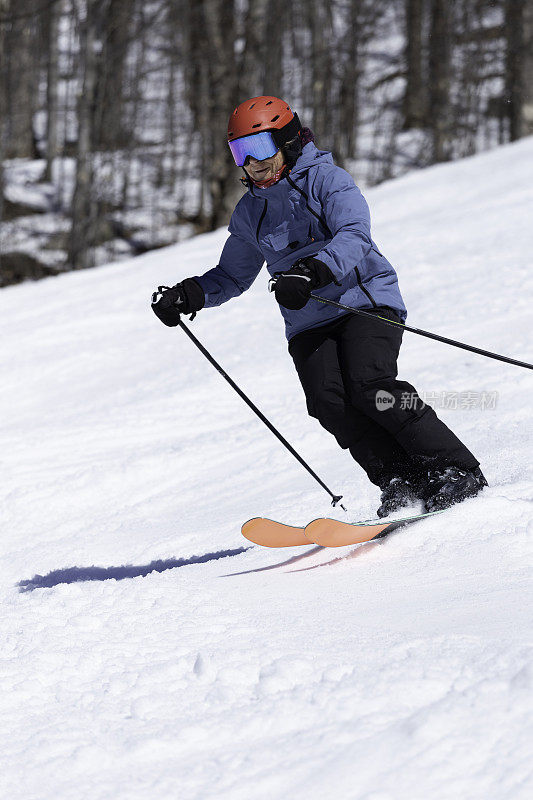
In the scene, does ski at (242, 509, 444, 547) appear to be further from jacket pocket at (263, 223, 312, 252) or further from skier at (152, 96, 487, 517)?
jacket pocket at (263, 223, 312, 252)

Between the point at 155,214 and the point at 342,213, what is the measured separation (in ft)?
63.3

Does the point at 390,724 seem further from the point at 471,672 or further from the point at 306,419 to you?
the point at 306,419

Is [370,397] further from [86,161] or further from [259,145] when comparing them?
[86,161]

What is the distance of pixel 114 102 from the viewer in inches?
865

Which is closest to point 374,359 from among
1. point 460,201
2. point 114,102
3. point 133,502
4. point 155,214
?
point 133,502

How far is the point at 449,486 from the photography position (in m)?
3.30

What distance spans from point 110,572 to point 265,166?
189 cm

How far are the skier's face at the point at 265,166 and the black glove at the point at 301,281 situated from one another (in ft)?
1.39

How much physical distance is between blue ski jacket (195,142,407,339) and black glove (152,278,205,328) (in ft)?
0.98

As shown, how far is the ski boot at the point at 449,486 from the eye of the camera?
328 cm

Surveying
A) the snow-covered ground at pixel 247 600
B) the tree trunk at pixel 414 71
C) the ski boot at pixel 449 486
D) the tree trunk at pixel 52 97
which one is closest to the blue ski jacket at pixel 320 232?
the ski boot at pixel 449 486

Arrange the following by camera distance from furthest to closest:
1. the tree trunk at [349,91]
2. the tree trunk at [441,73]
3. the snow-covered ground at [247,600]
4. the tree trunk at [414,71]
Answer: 1. the tree trunk at [414,71]
2. the tree trunk at [349,91]
3. the tree trunk at [441,73]
4. the snow-covered ground at [247,600]

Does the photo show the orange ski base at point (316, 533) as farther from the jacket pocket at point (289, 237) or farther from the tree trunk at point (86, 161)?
the tree trunk at point (86, 161)
